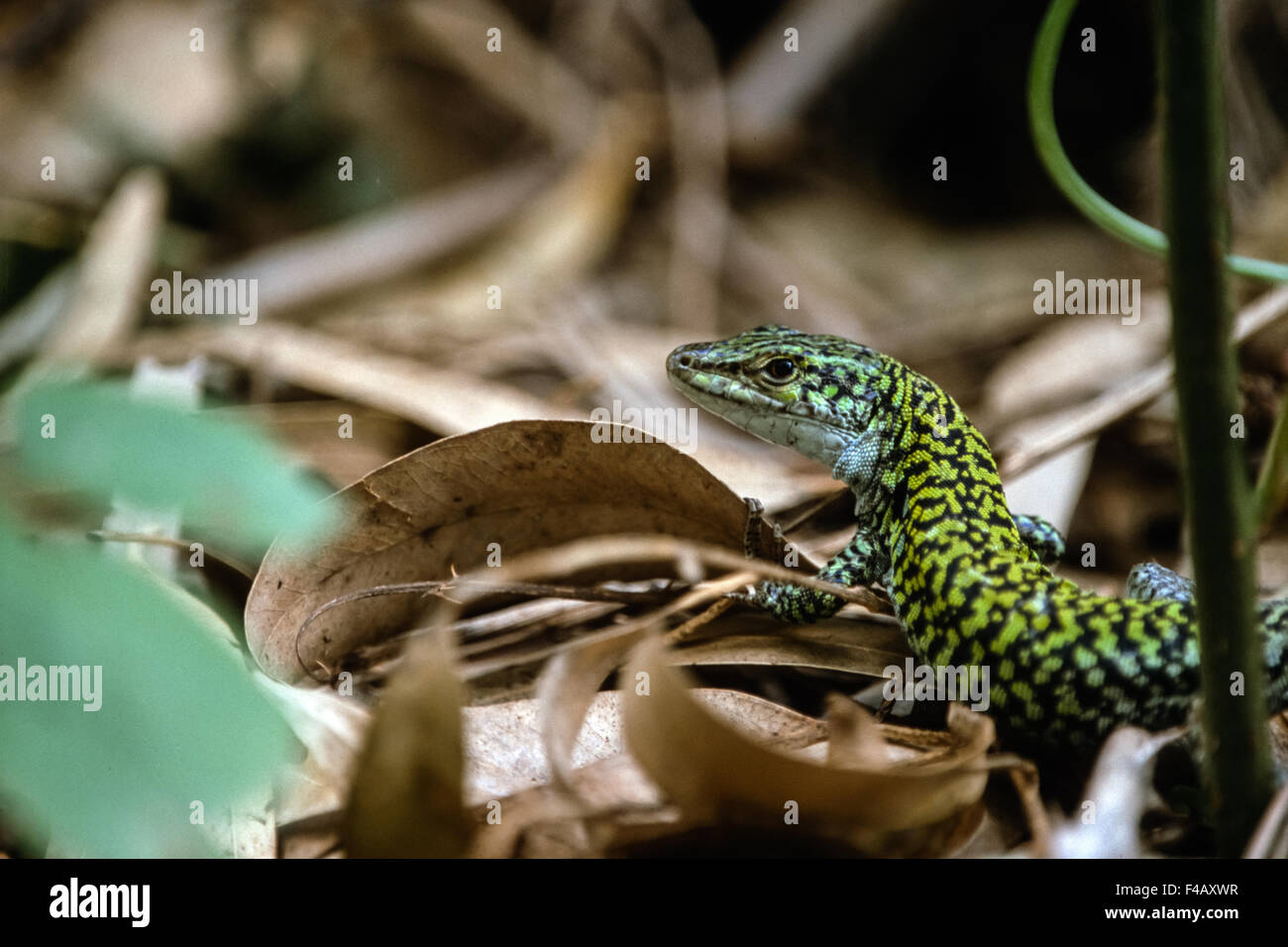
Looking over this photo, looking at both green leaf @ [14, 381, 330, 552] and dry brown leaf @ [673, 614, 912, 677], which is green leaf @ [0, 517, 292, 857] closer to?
green leaf @ [14, 381, 330, 552]

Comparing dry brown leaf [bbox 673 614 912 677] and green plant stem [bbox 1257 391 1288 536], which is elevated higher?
green plant stem [bbox 1257 391 1288 536]

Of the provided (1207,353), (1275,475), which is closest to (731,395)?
(1275,475)

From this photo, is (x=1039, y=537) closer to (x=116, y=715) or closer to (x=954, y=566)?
(x=954, y=566)

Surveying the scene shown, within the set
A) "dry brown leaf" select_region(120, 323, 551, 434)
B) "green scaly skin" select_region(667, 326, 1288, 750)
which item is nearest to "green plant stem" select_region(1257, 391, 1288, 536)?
"green scaly skin" select_region(667, 326, 1288, 750)

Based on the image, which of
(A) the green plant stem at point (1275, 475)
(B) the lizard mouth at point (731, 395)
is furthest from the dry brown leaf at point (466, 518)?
(A) the green plant stem at point (1275, 475)
